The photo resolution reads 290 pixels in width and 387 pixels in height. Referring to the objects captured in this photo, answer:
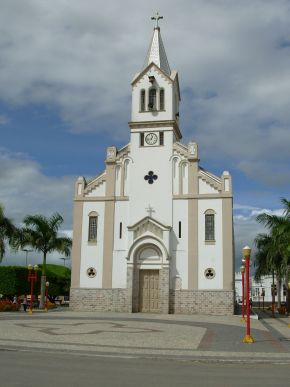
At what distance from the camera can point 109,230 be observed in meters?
39.4

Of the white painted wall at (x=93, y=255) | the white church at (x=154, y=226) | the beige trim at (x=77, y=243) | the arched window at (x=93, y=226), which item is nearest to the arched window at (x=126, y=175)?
the white church at (x=154, y=226)

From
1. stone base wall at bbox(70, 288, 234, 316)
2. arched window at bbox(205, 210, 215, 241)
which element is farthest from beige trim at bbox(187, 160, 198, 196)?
stone base wall at bbox(70, 288, 234, 316)

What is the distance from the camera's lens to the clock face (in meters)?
40.6

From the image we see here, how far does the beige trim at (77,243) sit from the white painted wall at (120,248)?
9.47ft

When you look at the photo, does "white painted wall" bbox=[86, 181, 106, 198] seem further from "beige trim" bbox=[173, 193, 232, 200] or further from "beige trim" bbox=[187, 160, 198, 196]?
"beige trim" bbox=[187, 160, 198, 196]

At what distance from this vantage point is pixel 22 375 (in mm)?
10156

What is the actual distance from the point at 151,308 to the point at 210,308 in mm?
4540

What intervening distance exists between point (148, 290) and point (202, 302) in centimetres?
432

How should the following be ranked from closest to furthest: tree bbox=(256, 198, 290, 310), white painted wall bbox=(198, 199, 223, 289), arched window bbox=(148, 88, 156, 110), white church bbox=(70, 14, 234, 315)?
tree bbox=(256, 198, 290, 310) < white painted wall bbox=(198, 199, 223, 289) < white church bbox=(70, 14, 234, 315) < arched window bbox=(148, 88, 156, 110)

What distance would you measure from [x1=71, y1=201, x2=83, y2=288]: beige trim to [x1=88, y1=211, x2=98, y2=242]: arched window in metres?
0.73

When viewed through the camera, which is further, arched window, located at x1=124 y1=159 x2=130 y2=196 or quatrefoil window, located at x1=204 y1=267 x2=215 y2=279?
arched window, located at x1=124 y1=159 x2=130 y2=196

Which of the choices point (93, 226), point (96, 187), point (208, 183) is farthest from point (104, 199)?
point (208, 183)

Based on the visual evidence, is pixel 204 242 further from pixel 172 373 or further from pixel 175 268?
pixel 172 373

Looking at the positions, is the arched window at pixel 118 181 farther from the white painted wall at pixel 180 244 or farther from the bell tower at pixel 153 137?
the white painted wall at pixel 180 244
